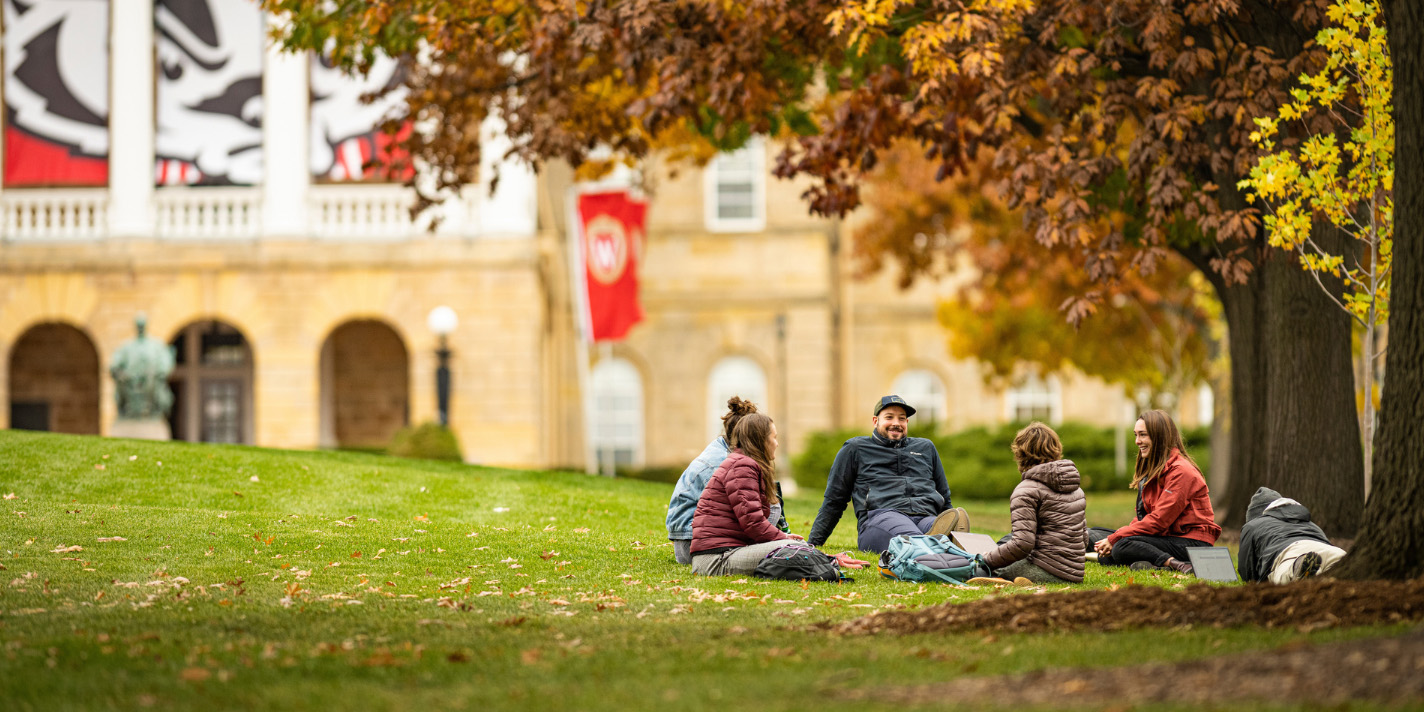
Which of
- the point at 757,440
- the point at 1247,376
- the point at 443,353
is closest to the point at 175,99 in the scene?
the point at 443,353

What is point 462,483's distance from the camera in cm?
1455

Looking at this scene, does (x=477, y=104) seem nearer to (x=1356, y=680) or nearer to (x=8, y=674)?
(x=8, y=674)

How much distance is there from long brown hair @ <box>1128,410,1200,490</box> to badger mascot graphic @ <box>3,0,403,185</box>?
773 inches

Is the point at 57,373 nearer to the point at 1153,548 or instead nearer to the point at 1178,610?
the point at 1153,548

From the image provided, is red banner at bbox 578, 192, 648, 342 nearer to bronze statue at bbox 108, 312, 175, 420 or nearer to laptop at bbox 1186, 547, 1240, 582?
bronze statue at bbox 108, 312, 175, 420

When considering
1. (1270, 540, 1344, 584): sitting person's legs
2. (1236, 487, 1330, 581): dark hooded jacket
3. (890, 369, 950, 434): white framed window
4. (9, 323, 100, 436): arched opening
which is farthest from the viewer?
(890, 369, 950, 434): white framed window

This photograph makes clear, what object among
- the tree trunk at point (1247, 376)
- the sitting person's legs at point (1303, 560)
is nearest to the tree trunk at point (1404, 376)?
the sitting person's legs at point (1303, 560)

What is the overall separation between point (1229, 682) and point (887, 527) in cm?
454

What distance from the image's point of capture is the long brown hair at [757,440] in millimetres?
8492

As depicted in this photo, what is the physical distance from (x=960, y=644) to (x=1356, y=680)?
1746mm

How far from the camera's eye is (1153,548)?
372 inches

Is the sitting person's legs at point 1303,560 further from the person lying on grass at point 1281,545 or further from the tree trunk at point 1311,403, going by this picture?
the tree trunk at point 1311,403

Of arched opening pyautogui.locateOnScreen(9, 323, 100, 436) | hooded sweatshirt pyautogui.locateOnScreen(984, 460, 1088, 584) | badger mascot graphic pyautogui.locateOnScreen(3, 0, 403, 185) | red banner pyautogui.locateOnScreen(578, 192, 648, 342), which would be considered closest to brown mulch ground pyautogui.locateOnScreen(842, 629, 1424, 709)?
hooded sweatshirt pyautogui.locateOnScreen(984, 460, 1088, 584)

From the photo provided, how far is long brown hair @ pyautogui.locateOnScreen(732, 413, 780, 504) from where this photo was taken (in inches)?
Result: 334
